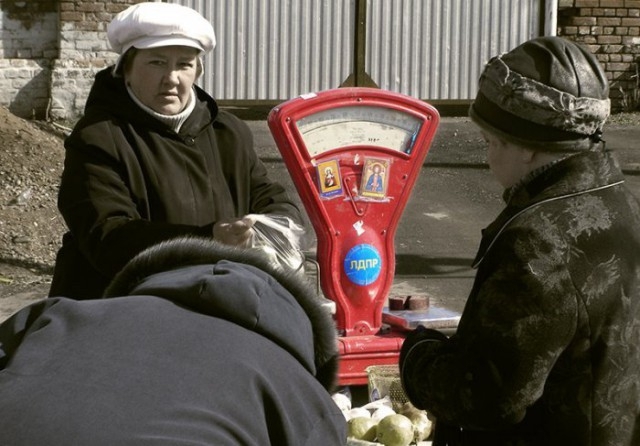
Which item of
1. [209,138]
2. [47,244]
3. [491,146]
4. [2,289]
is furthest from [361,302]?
[47,244]

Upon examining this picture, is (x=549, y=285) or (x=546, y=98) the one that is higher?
(x=546, y=98)

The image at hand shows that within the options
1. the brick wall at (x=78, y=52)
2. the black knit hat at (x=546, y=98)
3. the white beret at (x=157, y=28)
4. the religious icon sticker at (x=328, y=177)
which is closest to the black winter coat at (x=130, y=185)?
the white beret at (x=157, y=28)

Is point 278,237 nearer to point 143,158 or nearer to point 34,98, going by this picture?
point 143,158

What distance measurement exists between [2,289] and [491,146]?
5360 mm

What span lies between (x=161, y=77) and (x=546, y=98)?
4.70 ft

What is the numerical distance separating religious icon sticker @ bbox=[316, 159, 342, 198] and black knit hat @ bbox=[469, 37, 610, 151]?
6.72ft

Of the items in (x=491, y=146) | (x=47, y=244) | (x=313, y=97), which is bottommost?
(x=47, y=244)

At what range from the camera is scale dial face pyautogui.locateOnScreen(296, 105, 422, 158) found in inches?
187

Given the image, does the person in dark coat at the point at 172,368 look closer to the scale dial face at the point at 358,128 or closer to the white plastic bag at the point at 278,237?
the white plastic bag at the point at 278,237

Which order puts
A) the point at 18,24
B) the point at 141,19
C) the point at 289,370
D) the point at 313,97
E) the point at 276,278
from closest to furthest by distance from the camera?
the point at 289,370 → the point at 276,278 → the point at 141,19 → the point at 313,97 → the point at 18,24

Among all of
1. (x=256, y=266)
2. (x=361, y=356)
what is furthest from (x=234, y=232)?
(x=361, y=356)

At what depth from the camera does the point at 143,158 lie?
3670mm

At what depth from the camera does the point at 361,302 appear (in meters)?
4.90

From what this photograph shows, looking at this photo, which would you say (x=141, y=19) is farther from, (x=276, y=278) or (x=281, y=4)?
(x=281, y=4)
